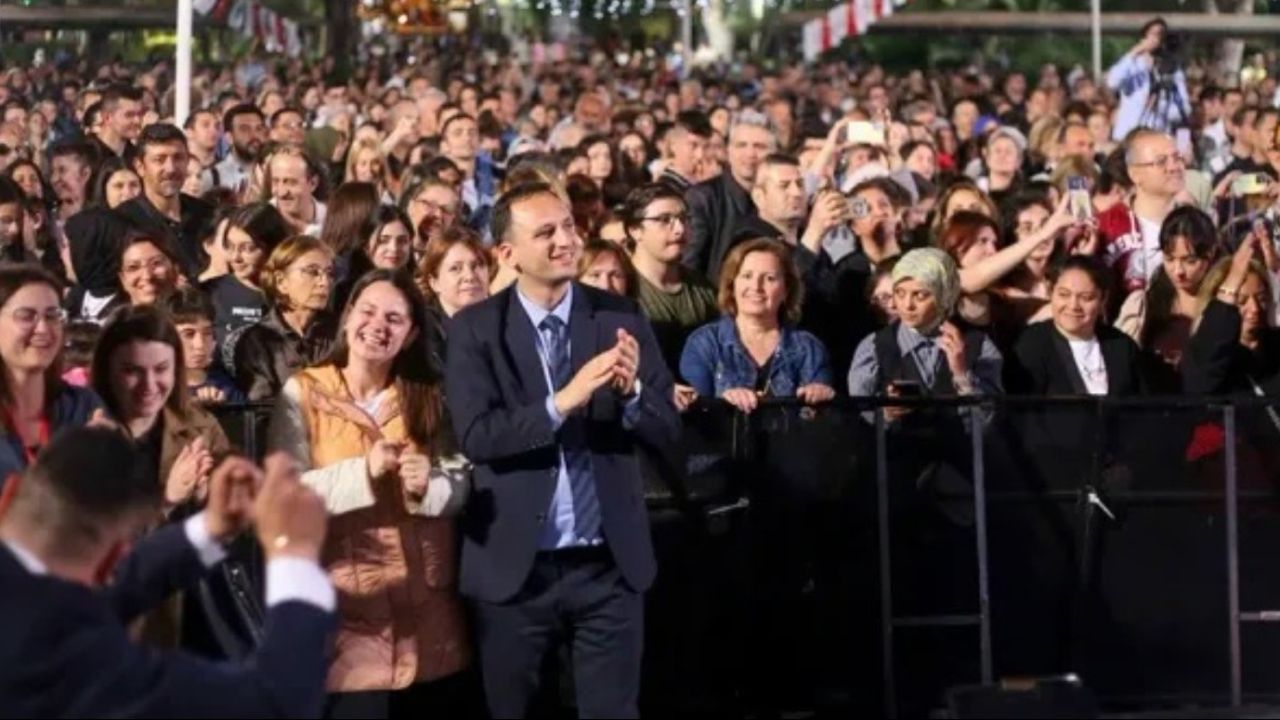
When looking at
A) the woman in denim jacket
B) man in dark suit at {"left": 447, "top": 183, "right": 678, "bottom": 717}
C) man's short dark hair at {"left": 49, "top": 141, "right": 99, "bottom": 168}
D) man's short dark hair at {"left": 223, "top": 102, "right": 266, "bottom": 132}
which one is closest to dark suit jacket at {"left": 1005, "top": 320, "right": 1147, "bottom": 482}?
the woman in denim jacket

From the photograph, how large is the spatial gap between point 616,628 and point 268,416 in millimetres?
1478

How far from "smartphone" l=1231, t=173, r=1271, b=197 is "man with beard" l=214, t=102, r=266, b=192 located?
201 inches

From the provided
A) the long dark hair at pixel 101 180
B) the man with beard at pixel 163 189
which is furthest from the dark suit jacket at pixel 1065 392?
the long dark hair at pixel 101 180

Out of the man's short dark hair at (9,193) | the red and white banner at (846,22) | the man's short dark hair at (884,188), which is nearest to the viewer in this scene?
the man's short dark hair at (9,193)

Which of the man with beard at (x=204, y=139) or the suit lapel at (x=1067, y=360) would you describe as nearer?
the suit lapel at (x=1067, y=360)

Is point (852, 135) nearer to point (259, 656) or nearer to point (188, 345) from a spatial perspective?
point (188, 345)

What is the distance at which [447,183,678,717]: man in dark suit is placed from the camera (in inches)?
386

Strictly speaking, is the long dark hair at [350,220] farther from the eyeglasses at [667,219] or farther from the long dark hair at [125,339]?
the long dark hair at [125,339]

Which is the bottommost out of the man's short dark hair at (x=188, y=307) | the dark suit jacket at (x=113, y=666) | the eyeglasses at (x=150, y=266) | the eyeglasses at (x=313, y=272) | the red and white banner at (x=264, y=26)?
the dark suit jacket at (x=113, y=666)

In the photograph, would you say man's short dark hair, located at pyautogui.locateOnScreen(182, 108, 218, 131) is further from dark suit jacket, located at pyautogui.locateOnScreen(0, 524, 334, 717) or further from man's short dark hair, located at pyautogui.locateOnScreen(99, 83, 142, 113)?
dark suit jacket, located at pyautogui.locateOnScreen(0, 524, 334, 717)

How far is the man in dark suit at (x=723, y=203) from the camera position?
15023mm

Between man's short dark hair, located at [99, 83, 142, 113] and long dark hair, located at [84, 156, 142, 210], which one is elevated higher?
man's short dark hair, located at [99, 83, 142, 113]

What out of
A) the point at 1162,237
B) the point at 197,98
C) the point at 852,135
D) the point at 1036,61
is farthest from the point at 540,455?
the point at 1036,61

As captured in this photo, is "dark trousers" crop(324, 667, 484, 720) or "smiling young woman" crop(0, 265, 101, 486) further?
"dark trousers" crop(324, 667, 484, 720)
